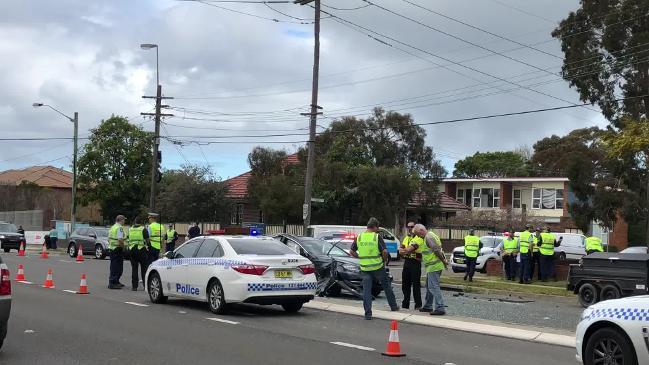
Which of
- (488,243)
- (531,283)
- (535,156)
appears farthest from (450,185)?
(531,283)

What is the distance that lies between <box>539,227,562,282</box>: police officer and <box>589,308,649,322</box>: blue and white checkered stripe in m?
16.8

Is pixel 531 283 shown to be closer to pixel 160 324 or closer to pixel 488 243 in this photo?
pixel 488 243

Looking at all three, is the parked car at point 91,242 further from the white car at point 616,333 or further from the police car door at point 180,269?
the white car at point 616,333

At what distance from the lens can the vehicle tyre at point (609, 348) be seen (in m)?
7.66

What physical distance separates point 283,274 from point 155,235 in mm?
6085

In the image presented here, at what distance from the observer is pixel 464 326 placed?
12.8m

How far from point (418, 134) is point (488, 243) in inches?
856

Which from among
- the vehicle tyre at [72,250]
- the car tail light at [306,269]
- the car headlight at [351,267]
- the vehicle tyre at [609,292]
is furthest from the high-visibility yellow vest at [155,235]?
the vehicle tyre at [72,250]

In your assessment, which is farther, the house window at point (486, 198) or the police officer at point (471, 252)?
the house window at point (486, 198)

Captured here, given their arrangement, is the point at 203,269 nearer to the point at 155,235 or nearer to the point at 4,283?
the point at 155,235

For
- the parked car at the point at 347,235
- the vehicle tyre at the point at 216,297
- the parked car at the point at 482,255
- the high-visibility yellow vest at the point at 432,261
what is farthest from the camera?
the parked car at the point at 347,235

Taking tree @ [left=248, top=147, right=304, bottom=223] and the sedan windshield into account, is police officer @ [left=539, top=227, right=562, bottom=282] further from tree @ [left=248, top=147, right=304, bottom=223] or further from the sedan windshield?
tree @ [left=248, top=147, right=304, bottom=223]

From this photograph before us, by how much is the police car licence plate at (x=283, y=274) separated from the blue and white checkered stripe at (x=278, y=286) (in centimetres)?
12

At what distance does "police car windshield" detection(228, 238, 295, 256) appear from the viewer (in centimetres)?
1368
